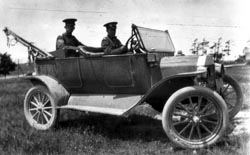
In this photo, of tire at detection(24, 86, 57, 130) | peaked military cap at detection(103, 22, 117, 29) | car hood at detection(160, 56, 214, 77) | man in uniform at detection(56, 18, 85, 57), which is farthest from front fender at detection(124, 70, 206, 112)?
tire at detection(24, 86, 57, 130)

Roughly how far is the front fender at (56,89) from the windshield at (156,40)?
1.83 meters

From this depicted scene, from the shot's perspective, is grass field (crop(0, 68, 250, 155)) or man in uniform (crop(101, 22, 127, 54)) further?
man in uniform (crop(101, 22, 127, 54))

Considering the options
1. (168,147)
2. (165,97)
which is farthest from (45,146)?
(165,97)

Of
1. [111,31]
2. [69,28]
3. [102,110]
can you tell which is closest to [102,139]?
[102,110]

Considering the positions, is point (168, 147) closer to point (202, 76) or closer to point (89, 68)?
point (202, 76)

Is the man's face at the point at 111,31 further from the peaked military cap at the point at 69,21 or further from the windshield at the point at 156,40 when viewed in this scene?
the peaked military cap at the point at 69,21

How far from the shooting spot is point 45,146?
4.05m

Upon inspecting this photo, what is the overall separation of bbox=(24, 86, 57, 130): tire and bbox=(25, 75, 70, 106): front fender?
11cm

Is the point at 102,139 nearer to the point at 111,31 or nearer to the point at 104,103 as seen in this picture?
the point at 104,103

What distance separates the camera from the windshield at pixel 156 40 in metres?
4.62

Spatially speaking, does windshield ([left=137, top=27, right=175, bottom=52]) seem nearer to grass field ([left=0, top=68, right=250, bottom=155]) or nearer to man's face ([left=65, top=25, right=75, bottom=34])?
grass field ([left=0, top=68, right=250, bottom=155])

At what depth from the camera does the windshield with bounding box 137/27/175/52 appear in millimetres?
4625

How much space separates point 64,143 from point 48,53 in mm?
2002

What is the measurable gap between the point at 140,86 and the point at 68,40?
2.04 metres
